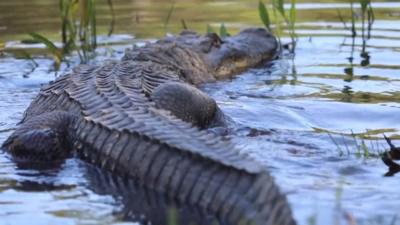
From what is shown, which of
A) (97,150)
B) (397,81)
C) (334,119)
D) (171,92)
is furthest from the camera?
(397,81)

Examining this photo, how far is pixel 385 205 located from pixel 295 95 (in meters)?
3.10

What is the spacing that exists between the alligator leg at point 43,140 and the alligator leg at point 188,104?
608 millimetres

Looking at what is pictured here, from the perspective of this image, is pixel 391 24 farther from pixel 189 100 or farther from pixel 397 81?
pixel 189 100

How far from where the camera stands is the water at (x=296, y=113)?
3795mm

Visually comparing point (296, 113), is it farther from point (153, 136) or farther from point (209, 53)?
point (209, 53)

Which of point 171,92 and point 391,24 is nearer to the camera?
point 171,92

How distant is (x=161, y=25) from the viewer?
10.8 meters

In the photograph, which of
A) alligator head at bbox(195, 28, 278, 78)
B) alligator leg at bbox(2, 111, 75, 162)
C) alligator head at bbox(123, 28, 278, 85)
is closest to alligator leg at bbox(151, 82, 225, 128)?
alligator leg at bbox(2, 111, 75, 162)

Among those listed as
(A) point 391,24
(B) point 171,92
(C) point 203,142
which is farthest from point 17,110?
(A) point 391,24

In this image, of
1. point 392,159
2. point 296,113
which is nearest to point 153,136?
point 392,159

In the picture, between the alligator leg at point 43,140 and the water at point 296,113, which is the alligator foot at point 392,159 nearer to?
the water at point 296,113

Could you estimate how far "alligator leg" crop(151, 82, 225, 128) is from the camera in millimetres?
5355

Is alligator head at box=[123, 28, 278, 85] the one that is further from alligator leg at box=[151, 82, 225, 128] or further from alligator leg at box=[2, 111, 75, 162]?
alligator leg at box=[2, 111, 75, 162]

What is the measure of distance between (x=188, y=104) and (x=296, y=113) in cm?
94
